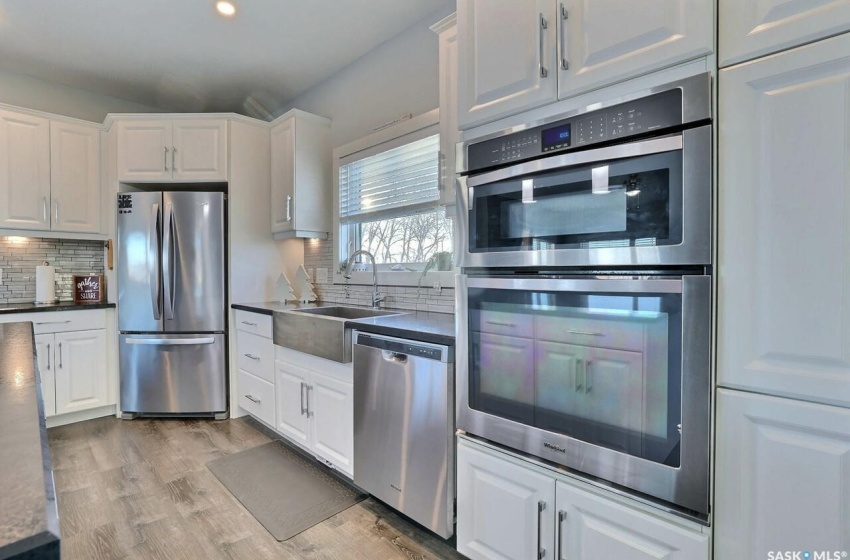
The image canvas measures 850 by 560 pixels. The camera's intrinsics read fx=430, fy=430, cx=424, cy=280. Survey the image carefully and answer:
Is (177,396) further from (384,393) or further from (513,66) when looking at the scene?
(513,66)

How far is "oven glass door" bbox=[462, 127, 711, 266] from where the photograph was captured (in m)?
1.07

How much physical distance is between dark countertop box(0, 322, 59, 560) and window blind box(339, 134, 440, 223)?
2076 mm

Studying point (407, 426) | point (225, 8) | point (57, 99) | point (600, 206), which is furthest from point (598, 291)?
point (57, 99)

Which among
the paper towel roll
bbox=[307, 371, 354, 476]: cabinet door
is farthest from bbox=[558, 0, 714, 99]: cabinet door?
the paper towel roll

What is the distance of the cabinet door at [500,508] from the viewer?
1.38m

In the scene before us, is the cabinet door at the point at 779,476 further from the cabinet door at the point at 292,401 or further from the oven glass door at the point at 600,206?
the cabinet door at the point at 292,401

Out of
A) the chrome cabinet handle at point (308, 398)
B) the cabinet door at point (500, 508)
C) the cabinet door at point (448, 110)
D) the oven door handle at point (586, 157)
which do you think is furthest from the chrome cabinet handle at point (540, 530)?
the chrome cabinet handle at point (308, 398)

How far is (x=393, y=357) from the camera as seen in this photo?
1.91m

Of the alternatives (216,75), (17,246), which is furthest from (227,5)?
(17,246)

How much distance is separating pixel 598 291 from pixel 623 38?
2.30 ft

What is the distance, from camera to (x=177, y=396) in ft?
11.0

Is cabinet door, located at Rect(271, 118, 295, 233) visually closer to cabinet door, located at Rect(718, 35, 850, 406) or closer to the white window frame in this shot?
the white window frame

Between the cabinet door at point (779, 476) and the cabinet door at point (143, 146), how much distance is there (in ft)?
12.5

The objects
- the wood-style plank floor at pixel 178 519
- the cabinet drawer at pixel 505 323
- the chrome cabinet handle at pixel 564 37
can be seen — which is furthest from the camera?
the wood-style plank floor at pixel 178 519
